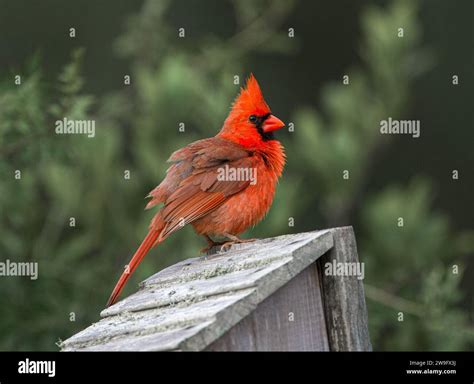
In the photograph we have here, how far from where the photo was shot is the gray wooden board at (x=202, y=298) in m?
2.91

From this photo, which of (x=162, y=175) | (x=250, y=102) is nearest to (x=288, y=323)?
(x=250, y=102)

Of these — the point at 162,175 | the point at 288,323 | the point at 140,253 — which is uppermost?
the point at 162,175

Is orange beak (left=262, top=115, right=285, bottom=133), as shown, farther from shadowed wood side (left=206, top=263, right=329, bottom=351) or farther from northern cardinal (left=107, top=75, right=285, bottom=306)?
shadowed wood side (left=206, top=263, right=329, bottom=351)

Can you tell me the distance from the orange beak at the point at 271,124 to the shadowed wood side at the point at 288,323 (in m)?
1.61

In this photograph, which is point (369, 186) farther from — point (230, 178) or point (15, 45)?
point (230, 178)

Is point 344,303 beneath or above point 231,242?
beneath

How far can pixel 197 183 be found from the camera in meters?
4.50

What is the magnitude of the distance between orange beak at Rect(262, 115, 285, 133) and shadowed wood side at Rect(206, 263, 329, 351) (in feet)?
5.29

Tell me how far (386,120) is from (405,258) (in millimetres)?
914

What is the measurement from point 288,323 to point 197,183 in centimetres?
129

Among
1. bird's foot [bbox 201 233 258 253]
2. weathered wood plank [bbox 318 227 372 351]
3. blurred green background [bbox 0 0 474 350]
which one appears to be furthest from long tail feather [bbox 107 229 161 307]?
weathered wood plank [bbox 318 227 372 351]

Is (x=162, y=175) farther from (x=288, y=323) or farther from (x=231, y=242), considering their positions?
(x=288, y=323)

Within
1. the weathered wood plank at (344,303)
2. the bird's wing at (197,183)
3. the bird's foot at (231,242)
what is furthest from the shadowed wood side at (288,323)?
the bird's wing at (197,183)

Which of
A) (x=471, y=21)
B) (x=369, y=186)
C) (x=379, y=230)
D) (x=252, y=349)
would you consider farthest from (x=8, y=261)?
(x=471, y=21)
